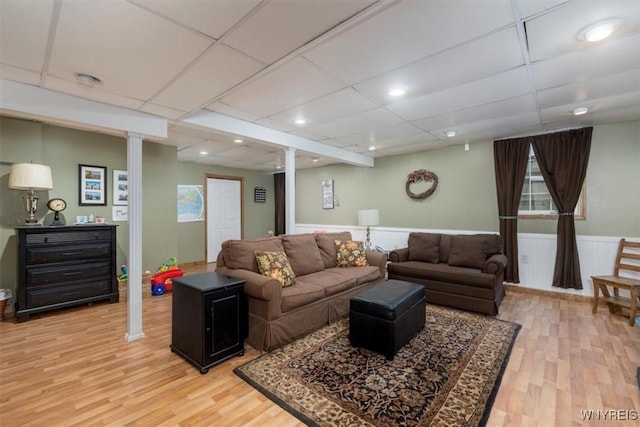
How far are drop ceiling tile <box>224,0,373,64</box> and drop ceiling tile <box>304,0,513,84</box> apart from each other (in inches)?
7.0

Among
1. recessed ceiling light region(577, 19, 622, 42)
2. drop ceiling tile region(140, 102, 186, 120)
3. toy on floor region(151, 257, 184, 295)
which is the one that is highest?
recessed ceiling light region(577, 19, 622, 42)

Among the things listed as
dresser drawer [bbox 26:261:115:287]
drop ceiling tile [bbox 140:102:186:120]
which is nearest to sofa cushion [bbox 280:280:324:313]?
drop ceiling tile [bbox 140:102:186:120]

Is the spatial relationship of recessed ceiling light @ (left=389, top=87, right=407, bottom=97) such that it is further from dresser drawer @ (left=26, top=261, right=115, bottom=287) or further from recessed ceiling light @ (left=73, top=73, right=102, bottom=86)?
dresser drawer @ (left=26, top=261, right=115, bottom=287)

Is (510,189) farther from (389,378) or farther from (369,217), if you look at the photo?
(389,378)

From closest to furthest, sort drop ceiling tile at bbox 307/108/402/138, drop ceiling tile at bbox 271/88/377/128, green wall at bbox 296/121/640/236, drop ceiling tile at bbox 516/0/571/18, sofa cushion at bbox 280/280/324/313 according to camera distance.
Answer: drop ceiling tile at bbox 516/0/571/18, sofa cushion at bbox 280/280/324/313, drop ceiling tile at bbox 271/88/377/128, drop ceiling tile at bbox 307/108/402/138, green wall at bbox 296/121/640/236

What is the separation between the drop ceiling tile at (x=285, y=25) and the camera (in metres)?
1.50

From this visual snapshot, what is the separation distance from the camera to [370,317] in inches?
100

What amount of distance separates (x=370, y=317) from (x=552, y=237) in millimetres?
3389

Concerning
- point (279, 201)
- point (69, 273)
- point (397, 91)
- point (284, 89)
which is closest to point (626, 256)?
point (397, 91)

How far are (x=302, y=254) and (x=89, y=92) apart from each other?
2.62 meters

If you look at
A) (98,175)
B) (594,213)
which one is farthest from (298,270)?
(594,213)

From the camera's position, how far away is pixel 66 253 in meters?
3.52

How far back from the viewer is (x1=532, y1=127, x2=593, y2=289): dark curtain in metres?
3.85

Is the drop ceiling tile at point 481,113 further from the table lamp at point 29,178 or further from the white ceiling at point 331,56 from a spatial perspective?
the table lamp at point 29,178
